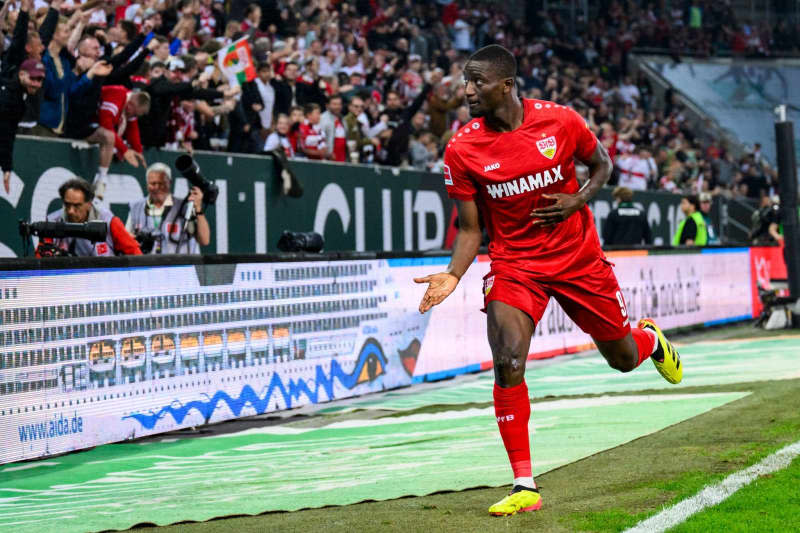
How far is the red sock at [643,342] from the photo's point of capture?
735 cm

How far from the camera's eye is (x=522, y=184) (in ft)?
21.1

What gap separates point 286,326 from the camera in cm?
1092

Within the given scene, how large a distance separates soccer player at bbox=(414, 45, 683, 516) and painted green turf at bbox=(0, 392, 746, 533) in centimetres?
105

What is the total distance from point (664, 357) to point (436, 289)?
7.46 feet

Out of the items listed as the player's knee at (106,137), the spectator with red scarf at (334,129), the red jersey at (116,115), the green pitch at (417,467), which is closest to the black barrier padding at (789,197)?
the spectator with red scarf at (334,129)

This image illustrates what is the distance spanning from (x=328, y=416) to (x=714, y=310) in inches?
476

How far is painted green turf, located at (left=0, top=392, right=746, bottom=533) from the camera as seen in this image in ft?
21.6

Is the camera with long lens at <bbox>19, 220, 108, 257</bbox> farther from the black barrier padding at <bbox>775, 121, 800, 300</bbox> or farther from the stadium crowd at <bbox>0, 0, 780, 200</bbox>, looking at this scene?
the black barrier padding at <bbox>775, 121, 800, 300</bbox>

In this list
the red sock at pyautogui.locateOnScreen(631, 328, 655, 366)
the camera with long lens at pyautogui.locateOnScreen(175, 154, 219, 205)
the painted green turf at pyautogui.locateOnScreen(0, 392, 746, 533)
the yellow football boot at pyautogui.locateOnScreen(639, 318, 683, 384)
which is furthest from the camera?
the camera with long lens at pyautogui.locateOnScreen(175, 154, 219, 205)

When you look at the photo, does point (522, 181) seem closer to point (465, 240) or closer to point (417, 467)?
point (465, 240)

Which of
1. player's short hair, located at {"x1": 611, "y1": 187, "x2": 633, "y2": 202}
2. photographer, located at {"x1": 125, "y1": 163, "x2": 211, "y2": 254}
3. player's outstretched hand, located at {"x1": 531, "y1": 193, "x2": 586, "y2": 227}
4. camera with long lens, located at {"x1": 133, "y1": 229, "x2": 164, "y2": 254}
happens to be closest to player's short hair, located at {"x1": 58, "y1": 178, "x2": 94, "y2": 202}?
camera with long lens, located at {"x1": 133, "y1": 229, "x2": 164, "y2": 254}

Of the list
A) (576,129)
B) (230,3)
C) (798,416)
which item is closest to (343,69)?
(230,3)

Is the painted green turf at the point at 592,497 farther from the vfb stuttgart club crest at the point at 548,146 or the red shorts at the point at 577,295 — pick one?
the vfb stuttgart club crest at the point at 548,146

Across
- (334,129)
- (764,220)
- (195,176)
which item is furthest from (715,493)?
(764,220)
